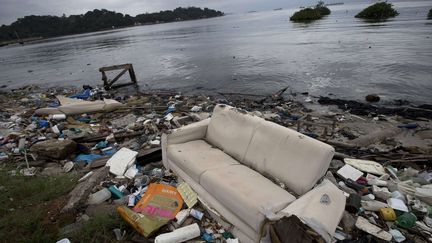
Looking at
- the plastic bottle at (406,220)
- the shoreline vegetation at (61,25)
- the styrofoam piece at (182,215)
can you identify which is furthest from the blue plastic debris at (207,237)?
the shoreline vegetation at (61,25)

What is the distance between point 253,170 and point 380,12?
55.9 metres

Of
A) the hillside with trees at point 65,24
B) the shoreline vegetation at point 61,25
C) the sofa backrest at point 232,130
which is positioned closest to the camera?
the sofa backrest at point 232,130

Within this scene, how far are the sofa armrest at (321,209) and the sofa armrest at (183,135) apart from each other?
102 inches

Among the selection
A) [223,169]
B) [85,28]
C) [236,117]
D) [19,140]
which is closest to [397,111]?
[236,117]

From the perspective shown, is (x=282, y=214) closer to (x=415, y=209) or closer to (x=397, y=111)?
(x=415, y=209)

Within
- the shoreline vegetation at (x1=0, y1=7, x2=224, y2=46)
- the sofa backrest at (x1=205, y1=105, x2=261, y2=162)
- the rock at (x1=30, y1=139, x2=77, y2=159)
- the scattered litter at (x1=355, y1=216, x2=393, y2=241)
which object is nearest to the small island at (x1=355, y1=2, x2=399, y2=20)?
the sofa backrest at (x1=205, y1=105, x2=261, y2=162)

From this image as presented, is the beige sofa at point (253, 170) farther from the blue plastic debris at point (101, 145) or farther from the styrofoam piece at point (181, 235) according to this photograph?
the blue plastic debris at point (101, 145)

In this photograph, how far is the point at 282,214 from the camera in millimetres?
2729

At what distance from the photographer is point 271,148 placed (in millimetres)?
3836

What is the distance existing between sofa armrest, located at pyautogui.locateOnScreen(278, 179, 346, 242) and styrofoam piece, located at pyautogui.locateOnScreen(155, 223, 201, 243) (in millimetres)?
1198

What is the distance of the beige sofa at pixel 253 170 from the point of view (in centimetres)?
293

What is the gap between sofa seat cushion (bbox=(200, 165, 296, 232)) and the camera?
2.97 meters

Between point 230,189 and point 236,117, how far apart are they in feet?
5.19

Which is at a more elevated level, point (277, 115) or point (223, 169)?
point (223, 169)
